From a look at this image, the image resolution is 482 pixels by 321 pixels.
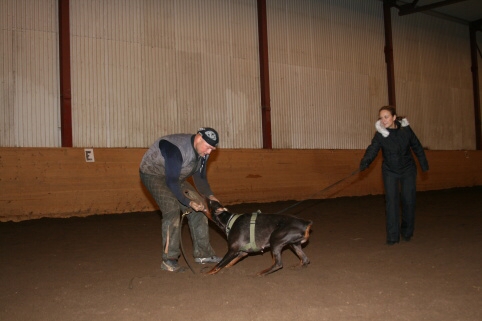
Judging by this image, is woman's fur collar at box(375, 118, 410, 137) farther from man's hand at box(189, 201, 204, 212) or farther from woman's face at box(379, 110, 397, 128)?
man's hand at box(189, 201, 204, 212)

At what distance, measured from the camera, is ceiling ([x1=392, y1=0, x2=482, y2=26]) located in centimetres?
1576

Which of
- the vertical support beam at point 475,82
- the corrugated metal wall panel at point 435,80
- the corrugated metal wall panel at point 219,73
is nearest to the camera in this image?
the corrugated metal wall panel at point 219,73

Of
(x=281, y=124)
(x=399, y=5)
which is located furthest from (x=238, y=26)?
(x=399, y=5)

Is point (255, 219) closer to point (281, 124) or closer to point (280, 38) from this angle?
point (281, 124)

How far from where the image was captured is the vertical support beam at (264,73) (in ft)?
42.0

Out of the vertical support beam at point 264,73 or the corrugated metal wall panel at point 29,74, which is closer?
the corrugated metal wall panel at point 29,74

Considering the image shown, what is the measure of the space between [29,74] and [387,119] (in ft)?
25.4

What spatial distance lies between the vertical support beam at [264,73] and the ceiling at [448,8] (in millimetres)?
6213

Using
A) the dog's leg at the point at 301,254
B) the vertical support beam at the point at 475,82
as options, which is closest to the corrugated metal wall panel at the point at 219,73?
the vertical support beam at the point at 475,82

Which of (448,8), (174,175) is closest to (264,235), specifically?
(174,175)

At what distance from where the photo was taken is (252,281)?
13.3 feet

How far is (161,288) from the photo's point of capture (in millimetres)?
3900

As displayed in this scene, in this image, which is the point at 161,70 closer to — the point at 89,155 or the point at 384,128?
the point at 89,155

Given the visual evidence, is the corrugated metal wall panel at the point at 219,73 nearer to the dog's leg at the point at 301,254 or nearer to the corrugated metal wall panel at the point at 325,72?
the corrugated metal wall panel at the point at 325,72
